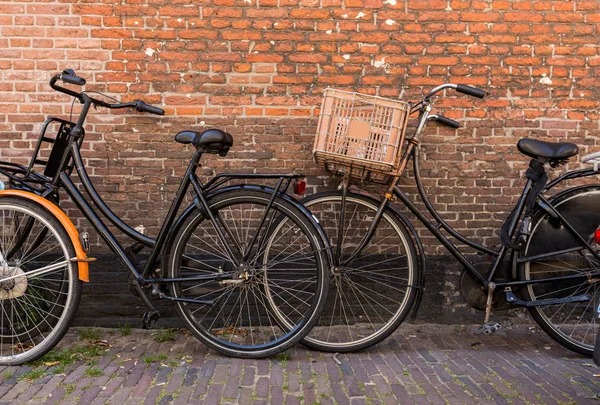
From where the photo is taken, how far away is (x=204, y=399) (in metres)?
3.28

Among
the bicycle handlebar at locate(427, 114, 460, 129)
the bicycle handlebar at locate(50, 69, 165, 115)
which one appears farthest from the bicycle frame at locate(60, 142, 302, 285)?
the bicycle handlebar at locate(427, 114, 460, 129)

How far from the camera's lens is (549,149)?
157 inches

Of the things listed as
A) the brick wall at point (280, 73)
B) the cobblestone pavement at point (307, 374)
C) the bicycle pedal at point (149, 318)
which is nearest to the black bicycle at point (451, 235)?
the cobblestone pavement at point (307, 374)

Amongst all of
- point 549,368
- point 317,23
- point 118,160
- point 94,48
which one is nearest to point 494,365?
point 549,368

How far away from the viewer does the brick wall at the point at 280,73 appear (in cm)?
447

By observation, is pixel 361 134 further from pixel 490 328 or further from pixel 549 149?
pixel 490 328

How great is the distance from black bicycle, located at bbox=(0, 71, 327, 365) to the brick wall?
50 cm

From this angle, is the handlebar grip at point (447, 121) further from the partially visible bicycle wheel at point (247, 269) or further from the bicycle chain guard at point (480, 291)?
the partially visible bicycle wheel at point (247, 269)

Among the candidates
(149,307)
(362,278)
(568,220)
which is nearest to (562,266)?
(568,220)

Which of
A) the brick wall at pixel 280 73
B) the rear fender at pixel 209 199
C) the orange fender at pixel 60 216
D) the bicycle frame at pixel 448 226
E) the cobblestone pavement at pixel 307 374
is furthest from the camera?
the brick wall at pixel 280 73

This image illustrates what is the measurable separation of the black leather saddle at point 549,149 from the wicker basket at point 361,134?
944 millimetres

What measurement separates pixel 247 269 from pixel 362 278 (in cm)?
120

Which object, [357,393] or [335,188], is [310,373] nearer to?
[357,393]

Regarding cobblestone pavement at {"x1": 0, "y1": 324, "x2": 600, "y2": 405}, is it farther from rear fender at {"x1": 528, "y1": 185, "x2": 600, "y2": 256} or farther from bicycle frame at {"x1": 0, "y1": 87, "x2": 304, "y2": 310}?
rear fender at {"x1": 528, "y1": 185, "x2": 600, "y2": 256}
